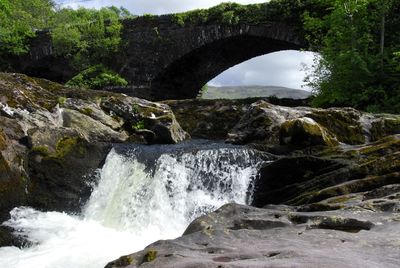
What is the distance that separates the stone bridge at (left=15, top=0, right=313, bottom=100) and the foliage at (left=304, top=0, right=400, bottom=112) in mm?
4568

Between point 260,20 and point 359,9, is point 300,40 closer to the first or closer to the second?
point 260,20

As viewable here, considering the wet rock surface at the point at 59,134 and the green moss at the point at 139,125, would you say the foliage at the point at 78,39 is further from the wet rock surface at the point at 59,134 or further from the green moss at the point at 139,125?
the green moss at the point at 139,125

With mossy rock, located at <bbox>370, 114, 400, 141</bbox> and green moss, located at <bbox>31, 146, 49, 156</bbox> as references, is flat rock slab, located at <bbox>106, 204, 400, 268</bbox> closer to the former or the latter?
green moss, located at <bbox>31, 146, 49, 156</bbox>

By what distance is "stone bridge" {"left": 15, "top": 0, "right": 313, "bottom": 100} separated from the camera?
24.9 meters

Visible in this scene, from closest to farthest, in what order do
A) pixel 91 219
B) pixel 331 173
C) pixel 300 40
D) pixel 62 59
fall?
pixel 331 173 < pixel 91 219 < pixel 300 40 < pixel 62 59

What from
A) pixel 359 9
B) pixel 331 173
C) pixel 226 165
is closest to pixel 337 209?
pixel 331 173

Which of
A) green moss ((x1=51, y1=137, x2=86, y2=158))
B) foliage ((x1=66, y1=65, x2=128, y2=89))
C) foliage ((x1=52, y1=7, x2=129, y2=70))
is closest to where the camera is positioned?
green moss ((x1=51, y1=137, x2=86, y2=158))

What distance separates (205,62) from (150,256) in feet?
84.4

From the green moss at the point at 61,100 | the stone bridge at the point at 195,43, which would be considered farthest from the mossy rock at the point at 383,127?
the stone bridge at the point at 195,43

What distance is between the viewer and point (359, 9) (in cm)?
1845

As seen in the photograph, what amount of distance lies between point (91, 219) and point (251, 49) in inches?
765

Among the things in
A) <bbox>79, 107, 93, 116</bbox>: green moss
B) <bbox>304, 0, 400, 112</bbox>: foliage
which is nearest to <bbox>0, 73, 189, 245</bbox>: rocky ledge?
<bbox>79, 107, 93, 116</bbox>: green moss

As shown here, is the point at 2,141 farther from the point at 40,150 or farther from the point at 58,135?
the point at 58,135

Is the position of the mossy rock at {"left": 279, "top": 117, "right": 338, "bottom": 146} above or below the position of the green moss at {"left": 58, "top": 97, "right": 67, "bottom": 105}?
below
